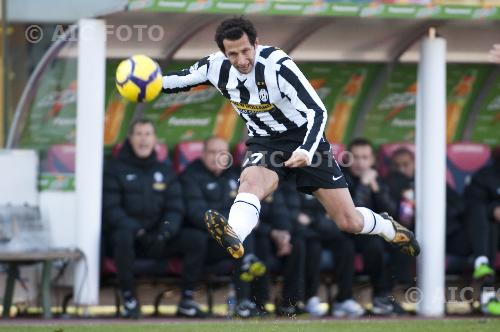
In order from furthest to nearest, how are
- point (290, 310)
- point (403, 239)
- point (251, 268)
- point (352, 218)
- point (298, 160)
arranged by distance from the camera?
point (290, 310) → point (251, 268) → point (403, 239) → point (352, 218) → point (298, 160)

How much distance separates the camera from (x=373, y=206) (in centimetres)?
1144

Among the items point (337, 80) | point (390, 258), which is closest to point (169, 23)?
point (337, 80)

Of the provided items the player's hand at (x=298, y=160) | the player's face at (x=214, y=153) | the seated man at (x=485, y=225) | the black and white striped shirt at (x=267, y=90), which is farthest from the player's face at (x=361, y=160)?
the player's hand at (x=298, y=160)

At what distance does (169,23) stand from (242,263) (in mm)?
2188

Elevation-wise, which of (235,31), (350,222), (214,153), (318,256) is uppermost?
(235,31)

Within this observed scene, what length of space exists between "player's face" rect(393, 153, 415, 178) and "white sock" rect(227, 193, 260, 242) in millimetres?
3749

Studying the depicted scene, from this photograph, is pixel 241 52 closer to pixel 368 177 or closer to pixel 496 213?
pixel 368 177

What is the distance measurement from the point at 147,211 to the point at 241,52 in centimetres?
304

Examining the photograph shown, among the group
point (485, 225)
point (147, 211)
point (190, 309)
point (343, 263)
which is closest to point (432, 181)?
point (485, 225)

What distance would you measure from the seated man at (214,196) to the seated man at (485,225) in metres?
1.99

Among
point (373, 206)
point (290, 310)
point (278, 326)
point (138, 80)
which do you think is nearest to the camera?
Answer: point (138, 80)

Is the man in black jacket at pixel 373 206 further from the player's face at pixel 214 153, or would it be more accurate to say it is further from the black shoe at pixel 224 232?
the black shoe at pixel 224 232

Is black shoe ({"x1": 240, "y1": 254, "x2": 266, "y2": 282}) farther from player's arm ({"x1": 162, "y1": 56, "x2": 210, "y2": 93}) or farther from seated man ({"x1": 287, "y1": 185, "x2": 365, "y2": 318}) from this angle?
player's arm ({"x1": 162, "y1": 56, "x2": 210, "y2": 93})

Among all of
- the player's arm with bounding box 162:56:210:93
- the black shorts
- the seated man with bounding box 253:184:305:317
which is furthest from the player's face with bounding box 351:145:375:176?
the player's arm with bounding box 162:56:210:93
